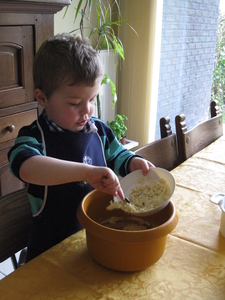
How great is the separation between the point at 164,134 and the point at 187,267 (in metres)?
0.84

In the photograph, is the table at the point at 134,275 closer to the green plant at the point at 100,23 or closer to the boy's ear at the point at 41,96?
the boy's ear at the point at 41,96

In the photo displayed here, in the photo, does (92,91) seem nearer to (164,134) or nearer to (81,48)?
(81,48)

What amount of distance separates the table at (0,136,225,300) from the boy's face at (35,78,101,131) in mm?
308

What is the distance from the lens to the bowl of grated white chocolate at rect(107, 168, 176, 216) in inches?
32.6

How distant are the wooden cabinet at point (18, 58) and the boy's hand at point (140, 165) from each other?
2.65ft

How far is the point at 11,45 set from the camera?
1.50m

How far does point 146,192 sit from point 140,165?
0.10 m

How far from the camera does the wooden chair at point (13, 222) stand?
913 mm

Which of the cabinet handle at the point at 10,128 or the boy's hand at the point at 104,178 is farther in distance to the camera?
the cabinet handle at the point at 10,128

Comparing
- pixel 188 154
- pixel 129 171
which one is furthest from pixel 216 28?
pixel 129 171

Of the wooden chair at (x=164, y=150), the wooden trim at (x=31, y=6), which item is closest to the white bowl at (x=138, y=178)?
the wooden chair at (x=164, y=150)

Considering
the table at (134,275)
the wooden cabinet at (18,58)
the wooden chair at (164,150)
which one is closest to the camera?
the table at (134,275)

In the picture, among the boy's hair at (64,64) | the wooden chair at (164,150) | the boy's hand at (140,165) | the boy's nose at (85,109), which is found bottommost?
the wooden chair at (164,150)

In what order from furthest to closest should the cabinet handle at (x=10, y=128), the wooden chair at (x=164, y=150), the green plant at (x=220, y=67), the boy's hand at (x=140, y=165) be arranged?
the green plant at (x=220, y=67), the cabinet handle at (x=10, y=128), the wooden chair at (x=164, y=150), the boy's hand at (x=140, y=165)
